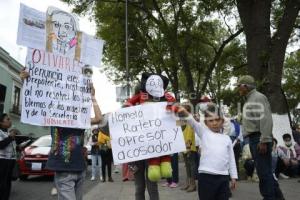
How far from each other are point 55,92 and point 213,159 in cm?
195

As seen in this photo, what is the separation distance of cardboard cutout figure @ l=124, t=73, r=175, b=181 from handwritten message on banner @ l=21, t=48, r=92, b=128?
2.52ft

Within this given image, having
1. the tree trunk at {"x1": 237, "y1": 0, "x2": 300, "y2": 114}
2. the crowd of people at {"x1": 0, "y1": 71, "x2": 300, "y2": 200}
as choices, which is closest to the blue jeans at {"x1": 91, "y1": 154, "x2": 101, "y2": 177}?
the tree trunk at {"x1": 237, "y1": 0, "x2": 300, "y2": 114}

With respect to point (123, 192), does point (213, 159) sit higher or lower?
higher

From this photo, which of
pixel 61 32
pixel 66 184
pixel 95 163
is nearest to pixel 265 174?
pixel 66 184

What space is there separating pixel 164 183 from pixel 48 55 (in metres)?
7.59

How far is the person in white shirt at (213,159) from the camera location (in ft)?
17.7

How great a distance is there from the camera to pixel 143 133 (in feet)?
18.5

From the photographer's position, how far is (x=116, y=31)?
26844mm

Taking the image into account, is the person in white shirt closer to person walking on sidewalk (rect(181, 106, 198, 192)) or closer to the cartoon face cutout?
the cartoon face cutout

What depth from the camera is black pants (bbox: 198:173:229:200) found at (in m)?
5.38

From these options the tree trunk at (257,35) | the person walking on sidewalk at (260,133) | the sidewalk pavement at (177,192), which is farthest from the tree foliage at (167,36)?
the person walking on sidewalk at (260,133)

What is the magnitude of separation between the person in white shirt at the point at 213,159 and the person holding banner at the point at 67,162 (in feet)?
4.19

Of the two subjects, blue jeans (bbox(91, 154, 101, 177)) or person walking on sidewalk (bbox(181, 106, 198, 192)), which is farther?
blue jeans (bbox(91, 154, 101, 177))

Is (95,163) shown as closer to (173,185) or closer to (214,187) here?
(173,185)
